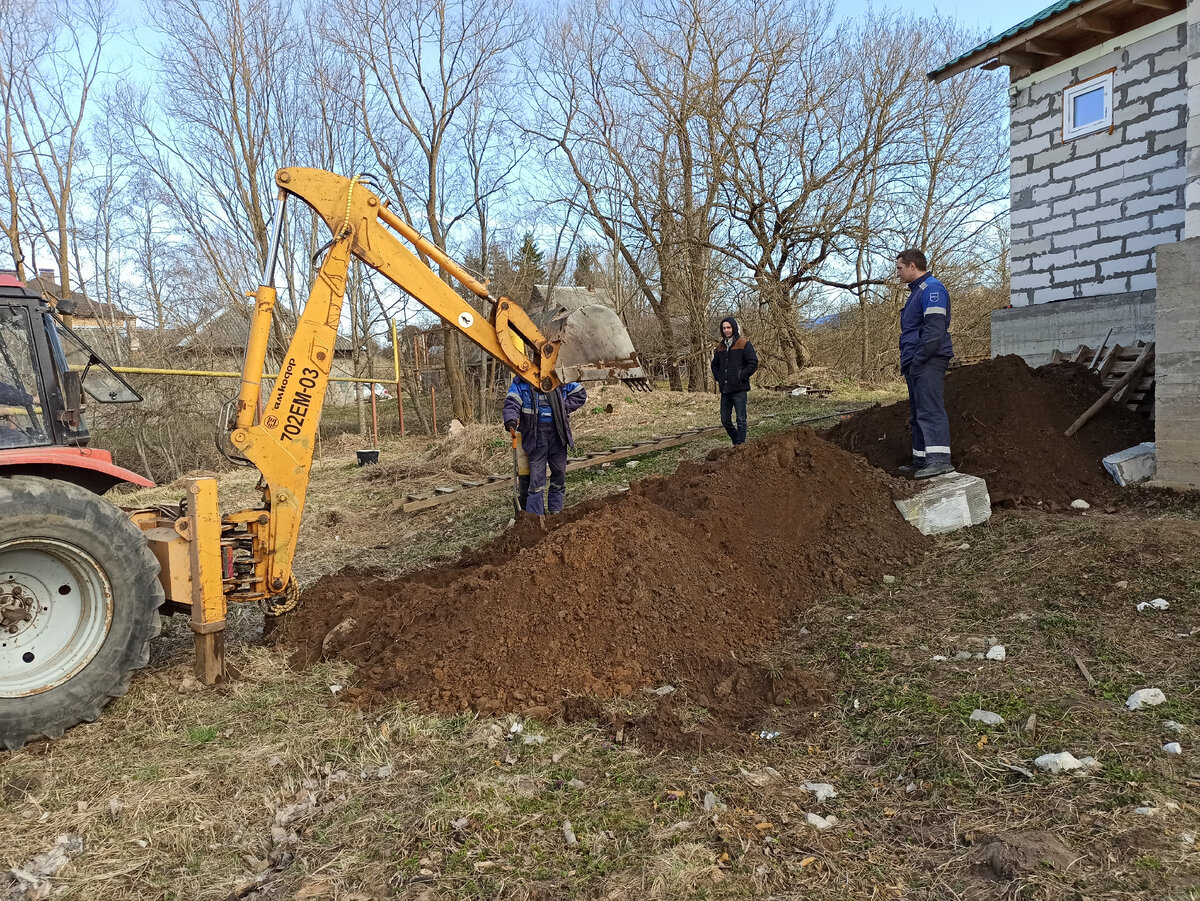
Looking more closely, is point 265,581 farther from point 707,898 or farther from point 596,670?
point 707,898

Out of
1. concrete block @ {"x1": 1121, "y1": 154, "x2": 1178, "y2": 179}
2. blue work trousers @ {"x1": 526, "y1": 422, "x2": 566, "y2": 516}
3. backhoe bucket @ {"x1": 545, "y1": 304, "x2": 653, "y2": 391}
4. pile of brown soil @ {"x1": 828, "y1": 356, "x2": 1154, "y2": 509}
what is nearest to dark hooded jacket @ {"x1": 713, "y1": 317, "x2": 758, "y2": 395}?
pile of brown soil @ {"x1": 828, "y1": 356, "x2": 1154, "y2": 509}

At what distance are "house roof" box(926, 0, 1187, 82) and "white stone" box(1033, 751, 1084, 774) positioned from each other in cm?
813

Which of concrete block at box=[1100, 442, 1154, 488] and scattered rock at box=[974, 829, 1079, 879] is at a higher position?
concrete block at box=[1100, 442, 1154, 488]

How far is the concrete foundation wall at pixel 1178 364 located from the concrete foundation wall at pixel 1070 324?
2.21 m

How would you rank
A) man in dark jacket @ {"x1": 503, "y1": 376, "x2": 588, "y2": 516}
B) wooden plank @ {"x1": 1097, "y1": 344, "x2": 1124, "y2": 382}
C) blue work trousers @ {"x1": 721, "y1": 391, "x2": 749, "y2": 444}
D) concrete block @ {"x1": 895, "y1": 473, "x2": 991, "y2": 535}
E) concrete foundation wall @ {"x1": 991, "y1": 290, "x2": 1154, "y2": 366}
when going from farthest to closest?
blue work trousers @ {"x1": 721, "y1": 391, "x2": 749, "y2": 444} < concrete foundation wall @ {"x1": 991, "y1": 290, "x2": 1154, "y2": 366} < wooden plank @ {"x1": 1097, "y1": 344, "x2": 1124, "y2": 382} < man in dark jacket @ {"x1": 503, "y1": 376, "x2": 588, "y2": 516} < concrete block @ {"x1": 895, "y1": 473, "x2": 991, "y2": 535}

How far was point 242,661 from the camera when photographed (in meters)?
4.52

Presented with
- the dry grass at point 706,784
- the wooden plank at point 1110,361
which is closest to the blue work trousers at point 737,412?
the wooden plank at point 1110,361

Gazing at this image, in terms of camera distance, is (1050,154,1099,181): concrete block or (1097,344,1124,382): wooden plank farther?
(1050,154,1099,181): concrete block

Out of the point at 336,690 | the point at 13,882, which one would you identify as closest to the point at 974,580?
the point at 336,690

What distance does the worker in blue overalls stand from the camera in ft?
19.8

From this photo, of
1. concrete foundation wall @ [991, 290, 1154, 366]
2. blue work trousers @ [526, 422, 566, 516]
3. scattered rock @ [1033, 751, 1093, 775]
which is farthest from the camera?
concrete foundation wall @ [991, 290, 1154, 366]

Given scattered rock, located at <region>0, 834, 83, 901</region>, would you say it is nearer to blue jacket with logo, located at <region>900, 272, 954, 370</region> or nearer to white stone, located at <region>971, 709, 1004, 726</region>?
white stone, located at <region>971, 709, 1004, 726</region>

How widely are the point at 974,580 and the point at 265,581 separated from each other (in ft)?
14.6

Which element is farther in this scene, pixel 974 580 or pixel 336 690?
pixel 974 580
